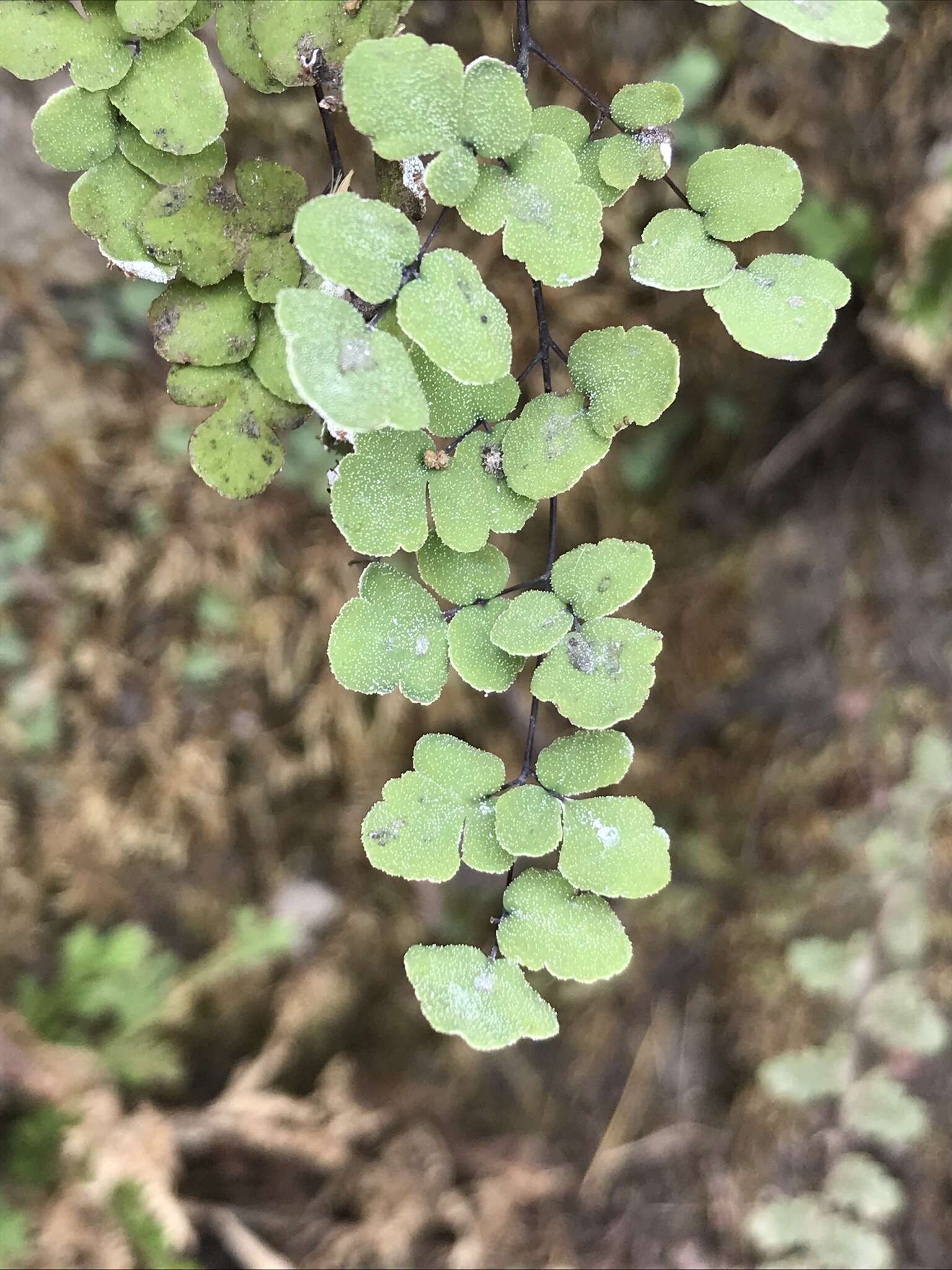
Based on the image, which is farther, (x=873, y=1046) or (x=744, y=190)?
(x=873, y=1046)

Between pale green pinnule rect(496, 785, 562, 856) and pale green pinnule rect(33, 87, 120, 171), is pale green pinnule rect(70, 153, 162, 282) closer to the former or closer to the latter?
pale green pinnule rect(33, 87, 120, 171)

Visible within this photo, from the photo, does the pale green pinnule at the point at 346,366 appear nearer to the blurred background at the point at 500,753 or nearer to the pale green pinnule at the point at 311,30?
the pale green pinnule at the point at 311,30

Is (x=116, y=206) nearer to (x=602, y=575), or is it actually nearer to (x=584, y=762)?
(x=602, y=575)

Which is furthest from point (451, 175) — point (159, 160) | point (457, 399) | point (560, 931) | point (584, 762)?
point (560, 931)

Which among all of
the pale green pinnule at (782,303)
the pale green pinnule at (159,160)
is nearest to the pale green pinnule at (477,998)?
the pale green pinnule at (782,303)

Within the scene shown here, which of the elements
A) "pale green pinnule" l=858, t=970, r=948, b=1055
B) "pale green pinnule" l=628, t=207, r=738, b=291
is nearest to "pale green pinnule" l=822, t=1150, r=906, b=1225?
"pale green pinnule" l=858, t=970, r=948, b=1055

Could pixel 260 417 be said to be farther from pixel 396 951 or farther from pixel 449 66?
pixel 396 951

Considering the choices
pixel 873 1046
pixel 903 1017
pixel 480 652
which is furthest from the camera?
pixel 873 1046

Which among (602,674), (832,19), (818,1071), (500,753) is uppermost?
(832,19)
